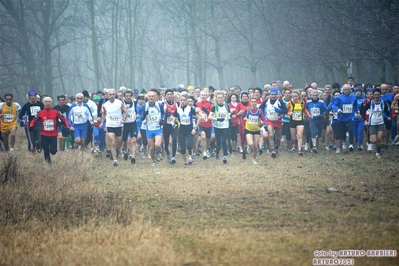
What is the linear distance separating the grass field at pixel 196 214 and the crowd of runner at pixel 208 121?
5.09ft

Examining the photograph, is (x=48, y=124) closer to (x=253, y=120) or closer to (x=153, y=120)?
(x=153, y=120)

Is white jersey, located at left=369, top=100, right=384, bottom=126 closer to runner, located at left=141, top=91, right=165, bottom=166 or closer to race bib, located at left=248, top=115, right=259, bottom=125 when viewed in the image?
race bib, located at left=248, top=115, right=259, bottom=125

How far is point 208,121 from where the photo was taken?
16.9m

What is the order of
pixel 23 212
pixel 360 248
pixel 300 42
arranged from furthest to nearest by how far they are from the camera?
pixel 300 42, pixel 23 212, pixel 360 248

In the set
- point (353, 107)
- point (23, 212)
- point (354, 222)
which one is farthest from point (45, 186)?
point (353, 107)

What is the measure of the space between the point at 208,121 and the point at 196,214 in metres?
8.34

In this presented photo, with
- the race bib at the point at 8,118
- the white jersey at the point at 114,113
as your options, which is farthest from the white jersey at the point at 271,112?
the race bib at the point at 8,118

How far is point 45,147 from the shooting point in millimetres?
14961

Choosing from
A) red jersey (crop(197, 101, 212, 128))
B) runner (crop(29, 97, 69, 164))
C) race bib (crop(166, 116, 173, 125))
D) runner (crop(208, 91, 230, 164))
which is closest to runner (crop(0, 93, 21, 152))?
runner (crop(29, 97, 69, 164))

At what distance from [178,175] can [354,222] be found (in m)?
6.42

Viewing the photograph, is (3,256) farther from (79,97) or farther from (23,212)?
(79,97)

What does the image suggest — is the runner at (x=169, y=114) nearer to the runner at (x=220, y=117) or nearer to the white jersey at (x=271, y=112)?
the runner at (x=220, y=117)

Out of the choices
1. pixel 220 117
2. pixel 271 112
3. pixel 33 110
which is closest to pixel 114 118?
pixel 220 117

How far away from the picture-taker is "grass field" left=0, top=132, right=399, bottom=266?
6.54 meters
